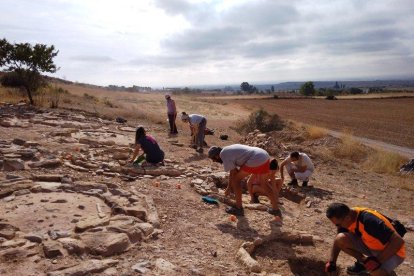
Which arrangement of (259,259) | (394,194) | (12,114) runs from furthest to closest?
(12,114), (394,194), (259,259)

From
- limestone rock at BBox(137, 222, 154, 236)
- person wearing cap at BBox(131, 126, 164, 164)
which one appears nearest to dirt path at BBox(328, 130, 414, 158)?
person wearing cap at BBox(131, 126, 164, 164)

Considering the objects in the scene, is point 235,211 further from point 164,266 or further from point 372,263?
point 372,263

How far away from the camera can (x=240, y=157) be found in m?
6.37

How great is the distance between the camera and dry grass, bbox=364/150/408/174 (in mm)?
14410

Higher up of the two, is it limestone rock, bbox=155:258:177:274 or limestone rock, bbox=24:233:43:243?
limestone rock, bbox=24:233:43:243

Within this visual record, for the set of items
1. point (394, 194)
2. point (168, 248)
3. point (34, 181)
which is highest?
point (34, 181)

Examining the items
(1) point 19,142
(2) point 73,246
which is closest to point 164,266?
(2) point 73,246

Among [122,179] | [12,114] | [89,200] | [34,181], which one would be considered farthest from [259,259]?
[12,114]

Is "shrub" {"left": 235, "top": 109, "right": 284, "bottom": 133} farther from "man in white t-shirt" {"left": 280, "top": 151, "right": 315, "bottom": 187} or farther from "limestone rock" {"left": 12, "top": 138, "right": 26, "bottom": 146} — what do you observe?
"limestone rock" {"left": 12, "top": 138, "right": 26, "bottom": 146}

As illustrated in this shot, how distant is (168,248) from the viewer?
17.0 ft

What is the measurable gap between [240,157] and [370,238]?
96.7 inches

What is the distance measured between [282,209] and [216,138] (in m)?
9.34

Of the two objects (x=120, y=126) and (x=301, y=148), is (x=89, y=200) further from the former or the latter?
(x=301, y=148)

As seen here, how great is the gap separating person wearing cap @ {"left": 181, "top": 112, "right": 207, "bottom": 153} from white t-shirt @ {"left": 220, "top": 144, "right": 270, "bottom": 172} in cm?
528
